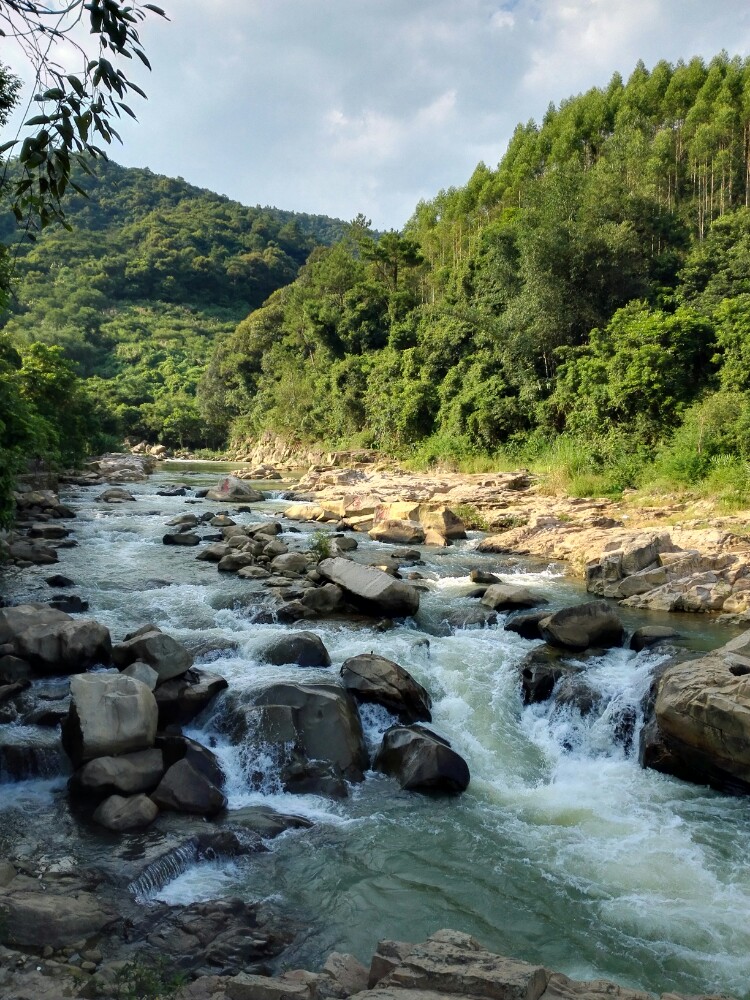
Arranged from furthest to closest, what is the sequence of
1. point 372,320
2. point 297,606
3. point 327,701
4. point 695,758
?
point 372,320, point 297,606, point 327,701, point 695,758

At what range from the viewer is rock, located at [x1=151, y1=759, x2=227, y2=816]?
627cm

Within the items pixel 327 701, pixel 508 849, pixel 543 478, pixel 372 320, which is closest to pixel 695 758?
pixel 508 849

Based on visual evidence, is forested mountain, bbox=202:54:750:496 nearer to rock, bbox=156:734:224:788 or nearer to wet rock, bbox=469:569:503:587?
wet rock, bbox=469:569:503:587

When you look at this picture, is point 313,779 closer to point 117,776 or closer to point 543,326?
point 117,776

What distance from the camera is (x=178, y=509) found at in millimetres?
23344

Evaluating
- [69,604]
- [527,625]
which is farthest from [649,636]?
[69,604]

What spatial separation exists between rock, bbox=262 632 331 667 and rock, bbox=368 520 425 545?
9.16 metres

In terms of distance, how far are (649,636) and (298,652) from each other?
5.45 metres

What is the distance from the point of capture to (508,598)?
12.0 metres

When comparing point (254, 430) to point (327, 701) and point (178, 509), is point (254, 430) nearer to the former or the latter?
point (178, 509)

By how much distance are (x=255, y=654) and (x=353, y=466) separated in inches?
1032

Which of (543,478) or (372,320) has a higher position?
(372,320)

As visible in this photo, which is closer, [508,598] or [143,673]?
[143,673]

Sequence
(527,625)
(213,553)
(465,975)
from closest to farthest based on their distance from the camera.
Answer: (465,975), (527,625), (213,553)
